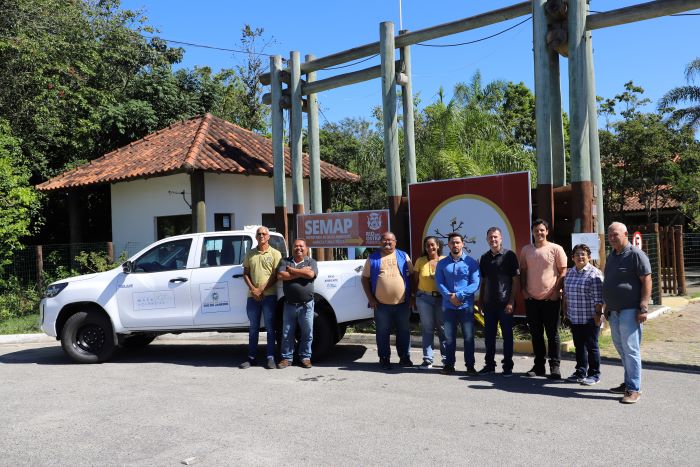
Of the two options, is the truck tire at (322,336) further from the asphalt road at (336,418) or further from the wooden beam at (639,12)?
the wooden beam at (639,12)

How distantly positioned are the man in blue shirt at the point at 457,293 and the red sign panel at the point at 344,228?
3492 mm

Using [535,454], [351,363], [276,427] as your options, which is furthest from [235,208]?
[535,454]

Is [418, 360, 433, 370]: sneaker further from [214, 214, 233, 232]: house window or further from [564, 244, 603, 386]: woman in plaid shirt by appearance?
[214, 214, 233, 232]: house window

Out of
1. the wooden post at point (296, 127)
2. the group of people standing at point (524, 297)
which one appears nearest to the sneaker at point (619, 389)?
the group of people standing at point (524, 297)

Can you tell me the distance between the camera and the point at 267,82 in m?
13.0

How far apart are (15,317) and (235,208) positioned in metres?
5.55

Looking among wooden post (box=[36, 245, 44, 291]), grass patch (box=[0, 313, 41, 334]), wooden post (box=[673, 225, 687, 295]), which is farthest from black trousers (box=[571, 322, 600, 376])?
wooden post (box=[36, 245, 44, 291])

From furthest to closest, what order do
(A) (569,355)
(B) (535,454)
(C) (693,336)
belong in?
(C) (693,336) → (A) (569,355) → (B) (535,454)

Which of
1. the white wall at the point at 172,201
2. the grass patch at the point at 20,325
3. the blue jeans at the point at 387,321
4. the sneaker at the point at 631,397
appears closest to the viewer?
the sneaker at the point at 631,397

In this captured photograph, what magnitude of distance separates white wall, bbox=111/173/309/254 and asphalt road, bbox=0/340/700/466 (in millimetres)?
7892

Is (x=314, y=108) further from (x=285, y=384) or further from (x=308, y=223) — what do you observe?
(x=285, y=384)

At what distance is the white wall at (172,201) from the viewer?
15.7m

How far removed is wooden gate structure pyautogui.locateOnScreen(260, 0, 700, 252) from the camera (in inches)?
356

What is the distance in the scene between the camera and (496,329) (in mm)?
7387
